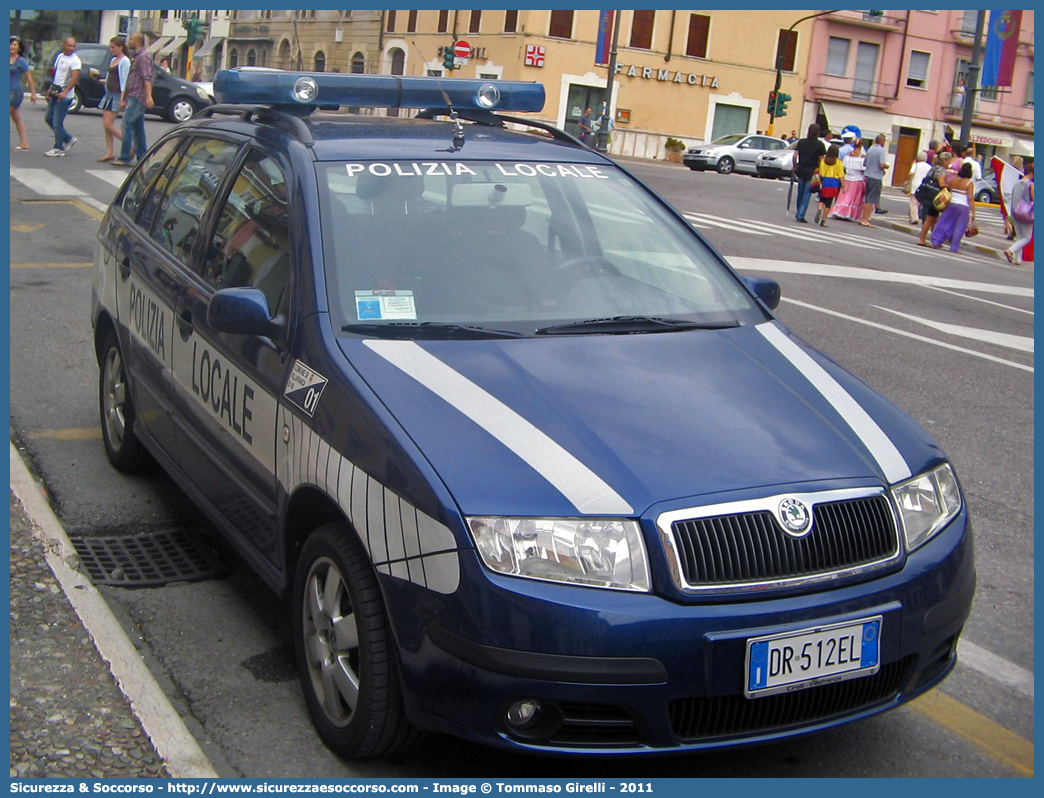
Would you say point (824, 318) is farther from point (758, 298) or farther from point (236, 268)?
point (236, 268)

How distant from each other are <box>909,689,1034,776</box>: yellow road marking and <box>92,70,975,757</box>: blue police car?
1.29 ft

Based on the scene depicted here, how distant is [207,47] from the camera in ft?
239

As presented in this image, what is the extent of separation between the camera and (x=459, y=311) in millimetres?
3754

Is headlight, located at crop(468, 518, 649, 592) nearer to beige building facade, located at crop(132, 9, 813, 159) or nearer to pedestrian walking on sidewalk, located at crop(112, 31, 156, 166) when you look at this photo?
pedestrian walking on sidewalk, located at crop(112, 31, 156, 166)

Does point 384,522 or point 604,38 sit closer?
point 384,522

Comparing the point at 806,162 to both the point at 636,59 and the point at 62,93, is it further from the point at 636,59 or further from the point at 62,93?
the point at 636,59

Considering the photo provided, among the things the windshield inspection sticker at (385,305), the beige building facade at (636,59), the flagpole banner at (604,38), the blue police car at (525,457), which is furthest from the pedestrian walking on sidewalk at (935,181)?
the flagpole banner at (604,38)

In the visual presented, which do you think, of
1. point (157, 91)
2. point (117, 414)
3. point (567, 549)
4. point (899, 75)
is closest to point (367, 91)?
point (117, 414)

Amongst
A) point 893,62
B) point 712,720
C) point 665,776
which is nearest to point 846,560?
point 712,720

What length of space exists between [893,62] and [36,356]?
184 feet

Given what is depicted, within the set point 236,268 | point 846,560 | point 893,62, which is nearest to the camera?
point 846,560

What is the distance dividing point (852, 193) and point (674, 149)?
25.8 metres

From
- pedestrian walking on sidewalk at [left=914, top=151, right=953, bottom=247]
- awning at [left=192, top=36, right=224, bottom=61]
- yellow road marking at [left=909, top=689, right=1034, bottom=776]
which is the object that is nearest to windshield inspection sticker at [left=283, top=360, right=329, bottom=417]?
yellow road marking at [left=909, top=689, right=1034, bottom=776]

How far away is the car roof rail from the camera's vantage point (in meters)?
4.20
